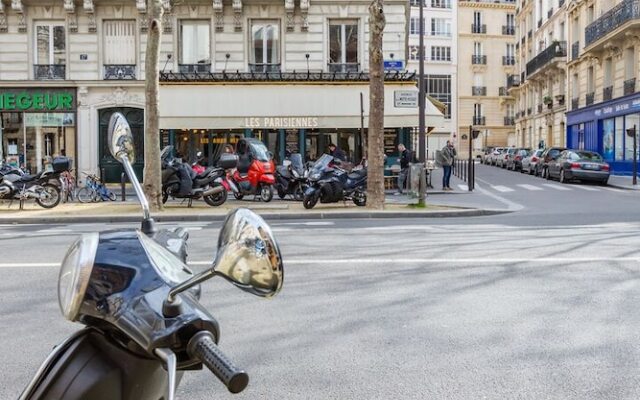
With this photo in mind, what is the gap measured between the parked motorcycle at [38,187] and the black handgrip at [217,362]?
52.4ft

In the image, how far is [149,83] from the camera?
15.7 meters

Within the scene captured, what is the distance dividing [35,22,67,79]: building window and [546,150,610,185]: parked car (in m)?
19.2

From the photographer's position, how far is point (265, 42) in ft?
83.5

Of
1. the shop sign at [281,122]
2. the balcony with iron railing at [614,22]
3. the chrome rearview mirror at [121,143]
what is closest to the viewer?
the chrome rearview mirror at [121,143]

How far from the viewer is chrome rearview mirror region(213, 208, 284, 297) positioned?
5.27ft

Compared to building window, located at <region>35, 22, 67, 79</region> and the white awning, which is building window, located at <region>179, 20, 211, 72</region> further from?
building window, located at <region>35, 22, 67, 79</region>

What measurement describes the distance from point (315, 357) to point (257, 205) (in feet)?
41.7

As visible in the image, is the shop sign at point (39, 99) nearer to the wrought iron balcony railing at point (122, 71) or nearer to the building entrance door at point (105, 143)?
the building entrance door at point (105, 143)

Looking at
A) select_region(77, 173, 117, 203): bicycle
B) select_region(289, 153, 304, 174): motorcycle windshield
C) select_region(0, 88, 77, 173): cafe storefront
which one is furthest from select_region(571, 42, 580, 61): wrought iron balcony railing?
select_region(77, 173, 117, 203): bicycle

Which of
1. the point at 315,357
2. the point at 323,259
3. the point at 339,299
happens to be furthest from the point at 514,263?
the point at 315,357

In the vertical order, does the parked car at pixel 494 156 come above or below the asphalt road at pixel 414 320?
above

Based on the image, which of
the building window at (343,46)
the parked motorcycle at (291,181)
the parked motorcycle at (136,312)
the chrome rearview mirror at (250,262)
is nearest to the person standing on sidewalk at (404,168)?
the parked motorcycle at (291,181)

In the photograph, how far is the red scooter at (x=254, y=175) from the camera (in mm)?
18219

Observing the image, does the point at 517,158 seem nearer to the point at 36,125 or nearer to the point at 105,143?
the point at 105,143
